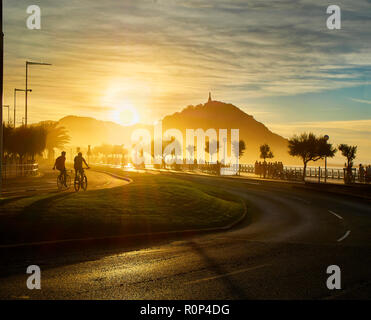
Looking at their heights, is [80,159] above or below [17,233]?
above

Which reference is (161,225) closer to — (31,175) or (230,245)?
(230,245)

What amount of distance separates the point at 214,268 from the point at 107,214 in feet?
24.8

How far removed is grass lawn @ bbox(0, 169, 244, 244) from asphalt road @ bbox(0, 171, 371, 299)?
5.10 feet

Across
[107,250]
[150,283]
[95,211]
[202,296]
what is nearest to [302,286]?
[202,296]

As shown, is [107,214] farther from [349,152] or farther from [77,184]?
[349,152]

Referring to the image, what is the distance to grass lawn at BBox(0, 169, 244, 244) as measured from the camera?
527 inches

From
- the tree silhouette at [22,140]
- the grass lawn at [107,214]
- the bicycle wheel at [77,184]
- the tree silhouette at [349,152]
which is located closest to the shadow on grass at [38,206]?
the grass lawn at [107,214]

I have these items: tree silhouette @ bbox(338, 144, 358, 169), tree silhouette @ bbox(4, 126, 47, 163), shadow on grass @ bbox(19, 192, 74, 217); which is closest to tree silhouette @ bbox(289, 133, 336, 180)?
tree silhouette @ bbox(338, 144, 358, 169)

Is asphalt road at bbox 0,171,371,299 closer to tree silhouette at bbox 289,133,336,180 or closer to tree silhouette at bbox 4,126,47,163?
tree silhouette at bbox 4,126,47,163

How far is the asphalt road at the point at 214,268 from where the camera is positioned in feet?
25.6

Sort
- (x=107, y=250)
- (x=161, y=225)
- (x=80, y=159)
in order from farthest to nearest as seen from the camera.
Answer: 1. (x=80, y=159)
2. (x=161, y=225)
3. (x=107, y=250)

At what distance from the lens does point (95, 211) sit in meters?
16.7

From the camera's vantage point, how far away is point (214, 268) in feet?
32.2
